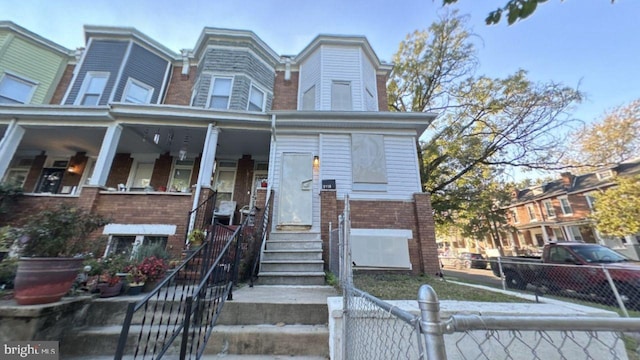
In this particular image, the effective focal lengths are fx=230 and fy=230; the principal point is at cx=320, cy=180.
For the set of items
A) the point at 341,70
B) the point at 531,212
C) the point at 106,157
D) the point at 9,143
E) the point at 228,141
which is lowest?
the point at 106,157

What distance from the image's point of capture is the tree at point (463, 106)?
372 inches

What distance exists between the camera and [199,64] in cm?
971

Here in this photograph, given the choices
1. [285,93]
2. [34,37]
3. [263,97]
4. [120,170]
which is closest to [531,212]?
[285,93]

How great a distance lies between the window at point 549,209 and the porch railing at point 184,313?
96.6ft

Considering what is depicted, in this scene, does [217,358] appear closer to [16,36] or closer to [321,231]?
[321,231]

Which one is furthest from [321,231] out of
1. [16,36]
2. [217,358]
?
[16,36]

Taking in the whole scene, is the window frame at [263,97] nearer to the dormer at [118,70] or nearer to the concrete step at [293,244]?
the dormer at [118,70]

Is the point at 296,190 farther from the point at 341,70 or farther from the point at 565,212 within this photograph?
the point at 565,212

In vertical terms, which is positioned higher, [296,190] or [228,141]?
[228,141]

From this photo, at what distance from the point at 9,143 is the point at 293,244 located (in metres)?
8.81

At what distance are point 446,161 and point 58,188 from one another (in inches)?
637

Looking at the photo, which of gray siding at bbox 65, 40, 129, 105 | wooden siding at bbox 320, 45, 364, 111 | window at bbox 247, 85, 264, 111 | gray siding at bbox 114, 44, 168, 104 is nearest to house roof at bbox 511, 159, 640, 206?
wooden siding at bbox 320, 45, 364, 111

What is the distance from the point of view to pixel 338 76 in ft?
30.5

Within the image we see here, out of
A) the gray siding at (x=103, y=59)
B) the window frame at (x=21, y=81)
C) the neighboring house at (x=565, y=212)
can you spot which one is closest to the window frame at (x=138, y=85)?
the gray siding at (x=103, y=59)
